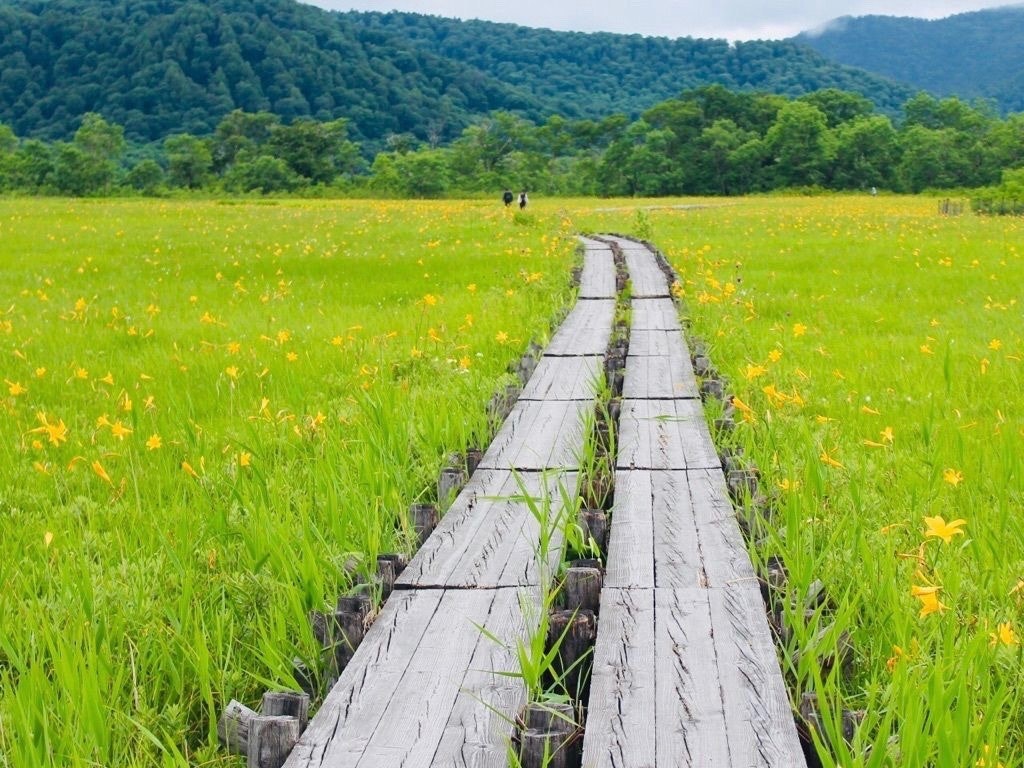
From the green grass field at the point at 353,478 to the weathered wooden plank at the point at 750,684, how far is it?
7 centimetres

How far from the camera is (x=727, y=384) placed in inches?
189

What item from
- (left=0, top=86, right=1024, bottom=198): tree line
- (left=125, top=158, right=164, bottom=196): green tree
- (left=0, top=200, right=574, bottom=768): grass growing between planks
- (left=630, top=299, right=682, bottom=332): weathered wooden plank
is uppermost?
(left=0, top=86, right=1024, bottom=198): tree line

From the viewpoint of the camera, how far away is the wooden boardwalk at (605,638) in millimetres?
1795

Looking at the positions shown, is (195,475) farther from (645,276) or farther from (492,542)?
(645,276)

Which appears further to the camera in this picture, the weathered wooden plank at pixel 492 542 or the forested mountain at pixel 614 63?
the forested mountain at pixel 614 63

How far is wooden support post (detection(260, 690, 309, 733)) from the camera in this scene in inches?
73.0

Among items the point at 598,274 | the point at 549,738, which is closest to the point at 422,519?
the point at 549,738

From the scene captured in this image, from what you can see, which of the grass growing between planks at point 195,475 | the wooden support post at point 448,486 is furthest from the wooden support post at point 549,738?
the wooden support post at point 448,486

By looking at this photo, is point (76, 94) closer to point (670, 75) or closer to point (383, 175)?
point (383, 175)

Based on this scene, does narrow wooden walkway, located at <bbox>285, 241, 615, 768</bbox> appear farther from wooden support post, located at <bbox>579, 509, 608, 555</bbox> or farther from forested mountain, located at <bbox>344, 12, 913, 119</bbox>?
forested mountain, located at <bbox>344, 12, 913, 119</bbox>

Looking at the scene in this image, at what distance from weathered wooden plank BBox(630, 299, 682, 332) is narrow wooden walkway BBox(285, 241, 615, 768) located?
331 centimetres

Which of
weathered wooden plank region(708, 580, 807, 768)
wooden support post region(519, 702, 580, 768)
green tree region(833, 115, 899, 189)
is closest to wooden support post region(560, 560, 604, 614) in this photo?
weathered wooden plank region(708, 580, 807, 768)

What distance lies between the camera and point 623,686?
6.49 feet

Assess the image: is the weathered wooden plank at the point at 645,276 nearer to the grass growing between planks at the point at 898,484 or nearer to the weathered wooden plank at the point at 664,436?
the grass growing between planks at the point at 898,484
